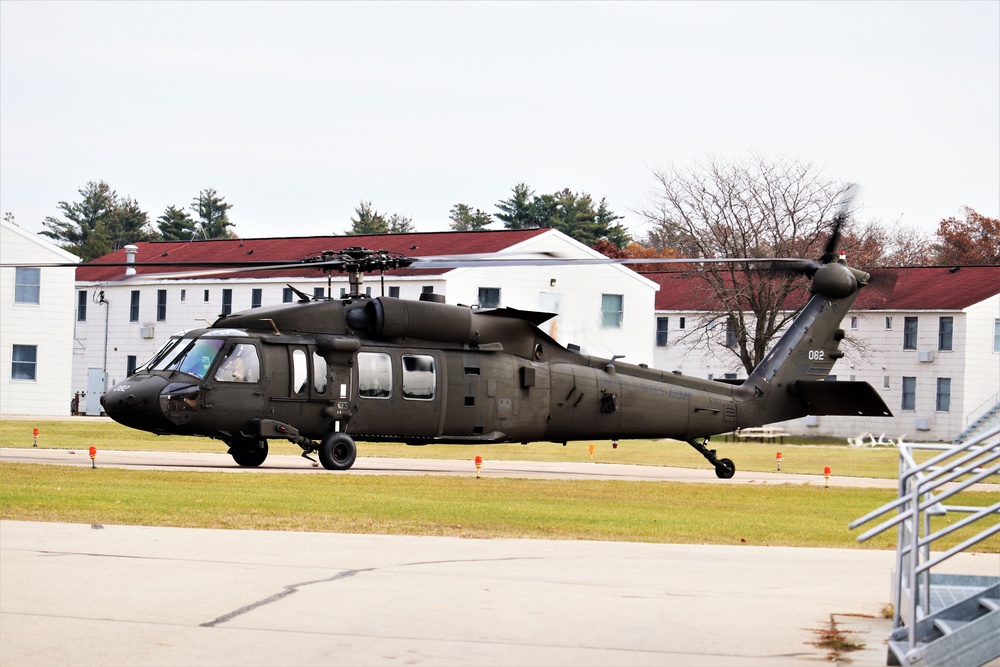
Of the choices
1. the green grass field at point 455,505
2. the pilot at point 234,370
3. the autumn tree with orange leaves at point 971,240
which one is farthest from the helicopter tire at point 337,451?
the autumn tree with orange leaves at point 971,240

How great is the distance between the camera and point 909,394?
233ft

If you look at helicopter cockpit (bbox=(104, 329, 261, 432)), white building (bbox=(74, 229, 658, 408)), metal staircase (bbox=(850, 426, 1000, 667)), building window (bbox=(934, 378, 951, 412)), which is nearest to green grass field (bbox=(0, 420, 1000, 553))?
helicopter cockpit (bbox=(104, 329, 261, 432))

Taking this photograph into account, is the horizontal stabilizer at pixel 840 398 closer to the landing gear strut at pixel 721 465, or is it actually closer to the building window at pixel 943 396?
the landing gear strut at pixel 721 465

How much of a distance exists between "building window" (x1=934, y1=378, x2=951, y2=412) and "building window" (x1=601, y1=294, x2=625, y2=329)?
1643 centimetres

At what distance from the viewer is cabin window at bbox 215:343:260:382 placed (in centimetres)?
2627

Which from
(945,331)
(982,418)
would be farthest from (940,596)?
(945,331)

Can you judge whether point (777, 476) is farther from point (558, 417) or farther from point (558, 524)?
point (558, 524)

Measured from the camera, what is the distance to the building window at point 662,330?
78438 millimetres

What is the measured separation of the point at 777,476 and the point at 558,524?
16.2 meters

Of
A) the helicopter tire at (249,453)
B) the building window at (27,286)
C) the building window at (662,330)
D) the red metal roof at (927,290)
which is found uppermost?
the red metal roof at (927,290)

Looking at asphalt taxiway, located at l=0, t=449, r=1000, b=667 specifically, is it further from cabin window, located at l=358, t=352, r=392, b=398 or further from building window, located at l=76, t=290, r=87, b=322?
building window, located at l=76, t=290, r=87, b=322

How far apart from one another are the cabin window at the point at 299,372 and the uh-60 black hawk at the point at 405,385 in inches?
0.8

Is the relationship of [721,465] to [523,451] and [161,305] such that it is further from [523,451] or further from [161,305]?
[161,305]

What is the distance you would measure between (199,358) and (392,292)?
3596 centimetres
